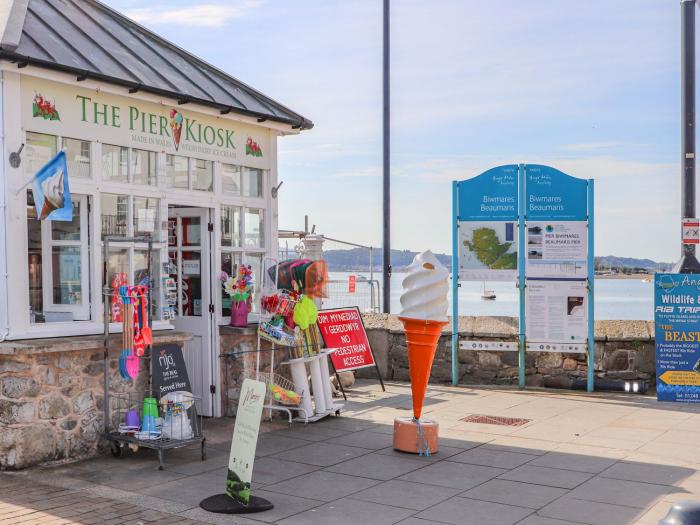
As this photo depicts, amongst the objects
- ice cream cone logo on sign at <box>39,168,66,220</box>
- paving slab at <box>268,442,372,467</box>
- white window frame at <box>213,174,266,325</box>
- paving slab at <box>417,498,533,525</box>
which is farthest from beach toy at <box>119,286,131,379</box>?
paving slab at <box>417,498,533,525</box>

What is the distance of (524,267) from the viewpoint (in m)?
12.6

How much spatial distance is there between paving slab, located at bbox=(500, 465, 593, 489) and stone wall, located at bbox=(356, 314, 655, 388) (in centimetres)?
510

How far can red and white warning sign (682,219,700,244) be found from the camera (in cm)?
1090

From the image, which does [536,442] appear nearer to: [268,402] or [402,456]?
[402,456]

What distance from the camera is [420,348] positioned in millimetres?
8625

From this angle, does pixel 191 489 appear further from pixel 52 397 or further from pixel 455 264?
pixel 455 264

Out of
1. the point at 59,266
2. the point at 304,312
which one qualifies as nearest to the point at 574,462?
the point at 304,312

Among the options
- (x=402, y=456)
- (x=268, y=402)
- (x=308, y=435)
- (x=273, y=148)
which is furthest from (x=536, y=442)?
(x=273, y=148)

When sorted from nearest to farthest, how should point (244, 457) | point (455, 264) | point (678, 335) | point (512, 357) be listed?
point (244, 457), point (678, 335), point (455, 264), point (512, 357)

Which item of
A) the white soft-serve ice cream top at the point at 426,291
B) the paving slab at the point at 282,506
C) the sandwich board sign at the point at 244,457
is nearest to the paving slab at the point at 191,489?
the sandwich board sign at the point at 244,457

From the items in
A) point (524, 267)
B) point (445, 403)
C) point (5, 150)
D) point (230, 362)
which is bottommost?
point (445, 403)

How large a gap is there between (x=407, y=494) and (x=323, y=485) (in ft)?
2.58

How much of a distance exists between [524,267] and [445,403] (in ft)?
8.28

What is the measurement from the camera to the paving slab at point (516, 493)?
6836 mm
